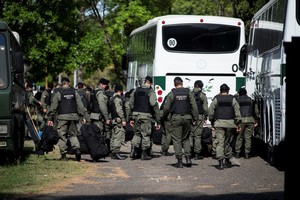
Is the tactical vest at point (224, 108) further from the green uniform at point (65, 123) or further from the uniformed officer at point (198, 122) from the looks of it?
the green uniform at point (65, 123)

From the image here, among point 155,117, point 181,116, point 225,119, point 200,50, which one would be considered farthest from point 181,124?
point 200,50

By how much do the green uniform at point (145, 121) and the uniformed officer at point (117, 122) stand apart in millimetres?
335

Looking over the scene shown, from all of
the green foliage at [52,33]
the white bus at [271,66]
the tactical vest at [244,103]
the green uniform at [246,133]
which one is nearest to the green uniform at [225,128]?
the white bus at [271,66]

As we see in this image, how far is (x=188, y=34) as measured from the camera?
28047mm

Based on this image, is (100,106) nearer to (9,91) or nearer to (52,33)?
(9,91)

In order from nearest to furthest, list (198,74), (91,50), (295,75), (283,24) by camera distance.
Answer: (295,75) < (283,24) < (198,74) < (91,50)

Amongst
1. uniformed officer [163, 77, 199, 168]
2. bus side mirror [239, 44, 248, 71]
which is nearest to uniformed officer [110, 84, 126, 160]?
uniformed officer [163, 77, 199, 168]

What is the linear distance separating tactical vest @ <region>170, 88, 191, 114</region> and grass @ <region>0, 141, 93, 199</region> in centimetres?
218

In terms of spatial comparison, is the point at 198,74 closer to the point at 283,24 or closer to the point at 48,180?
the point at 283,24

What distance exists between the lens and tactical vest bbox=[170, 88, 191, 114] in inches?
773

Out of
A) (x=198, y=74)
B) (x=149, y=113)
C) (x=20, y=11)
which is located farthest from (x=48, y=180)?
(x=20, y=11)

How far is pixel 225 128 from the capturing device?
1989 centimetres

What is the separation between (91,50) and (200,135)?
14574mm

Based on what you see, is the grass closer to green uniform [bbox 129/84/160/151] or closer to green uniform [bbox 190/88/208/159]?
green uniform [bbox 129/84/160/151]
